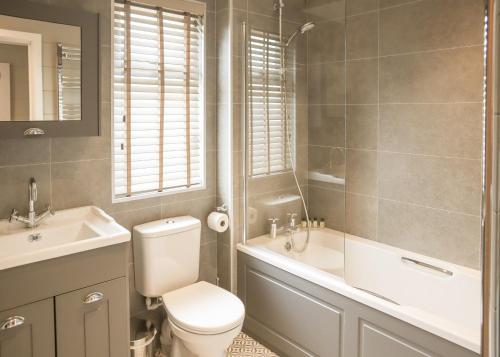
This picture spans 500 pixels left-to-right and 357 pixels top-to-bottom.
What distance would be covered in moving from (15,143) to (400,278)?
239cm

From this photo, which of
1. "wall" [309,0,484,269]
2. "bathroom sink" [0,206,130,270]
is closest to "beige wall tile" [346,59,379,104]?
"wall" [309,0,484,269]

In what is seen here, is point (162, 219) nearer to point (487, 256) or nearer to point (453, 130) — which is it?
point (453, 130)

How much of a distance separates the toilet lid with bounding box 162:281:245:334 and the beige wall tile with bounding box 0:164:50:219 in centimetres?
91

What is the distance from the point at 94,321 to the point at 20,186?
799 millimetres

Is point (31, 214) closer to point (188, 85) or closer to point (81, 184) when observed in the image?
point (81, 184)

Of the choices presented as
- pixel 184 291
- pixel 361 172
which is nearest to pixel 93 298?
pixel 184 291

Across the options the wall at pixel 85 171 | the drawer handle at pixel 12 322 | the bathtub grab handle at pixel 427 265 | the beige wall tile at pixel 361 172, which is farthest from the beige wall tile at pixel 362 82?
the drawer handle at pixel 12 322

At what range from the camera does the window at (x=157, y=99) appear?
8.14 ft

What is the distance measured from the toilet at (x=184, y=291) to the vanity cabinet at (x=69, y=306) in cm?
34

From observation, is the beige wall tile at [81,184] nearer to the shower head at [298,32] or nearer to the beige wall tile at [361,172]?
the shower head at [298,32]

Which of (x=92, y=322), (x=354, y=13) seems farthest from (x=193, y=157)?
(x=354, y=13)

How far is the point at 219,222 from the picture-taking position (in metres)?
2.83

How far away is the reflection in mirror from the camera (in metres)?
1.95

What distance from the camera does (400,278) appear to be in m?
2.70
